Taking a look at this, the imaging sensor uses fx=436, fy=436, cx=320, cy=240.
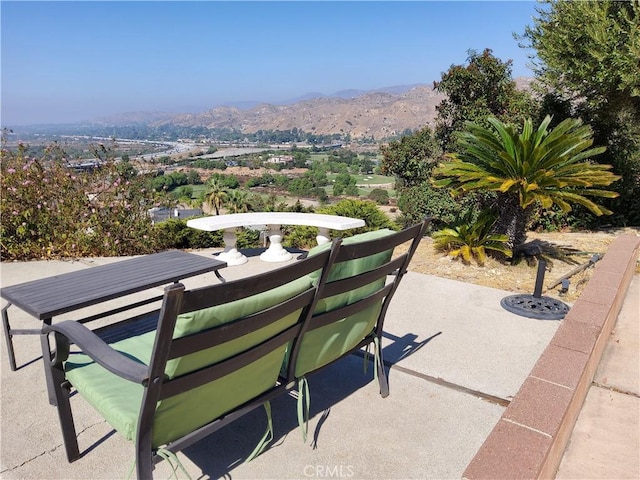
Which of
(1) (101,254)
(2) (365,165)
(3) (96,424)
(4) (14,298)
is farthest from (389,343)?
(2) (365,165)

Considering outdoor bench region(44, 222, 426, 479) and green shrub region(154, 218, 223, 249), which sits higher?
outdoor bench region(44, 222, 426, 479)

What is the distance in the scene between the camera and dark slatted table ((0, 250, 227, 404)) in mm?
2514

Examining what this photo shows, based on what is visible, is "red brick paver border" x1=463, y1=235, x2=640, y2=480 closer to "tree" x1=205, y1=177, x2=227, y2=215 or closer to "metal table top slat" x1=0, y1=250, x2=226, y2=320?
"metal table top slat" x1=0, y1=250, x2=226, y2=320

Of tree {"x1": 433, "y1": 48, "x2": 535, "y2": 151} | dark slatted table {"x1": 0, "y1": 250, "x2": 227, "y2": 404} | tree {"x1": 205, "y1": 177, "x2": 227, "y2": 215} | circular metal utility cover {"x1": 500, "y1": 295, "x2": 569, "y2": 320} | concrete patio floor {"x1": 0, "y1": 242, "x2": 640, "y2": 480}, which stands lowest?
tree {"x1": 205, "y1": 177, "x2": 227, "y2": 215}

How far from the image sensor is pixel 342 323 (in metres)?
2.35

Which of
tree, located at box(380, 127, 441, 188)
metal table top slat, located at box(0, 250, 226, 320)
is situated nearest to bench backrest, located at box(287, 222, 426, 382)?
metal table top slat, located at box(0, 250, 226, 320)

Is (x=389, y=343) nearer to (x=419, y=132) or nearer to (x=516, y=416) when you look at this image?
(x=516, y=416)

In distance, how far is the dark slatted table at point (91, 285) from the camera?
99.0 inches

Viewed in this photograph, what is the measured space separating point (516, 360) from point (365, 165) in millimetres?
105212

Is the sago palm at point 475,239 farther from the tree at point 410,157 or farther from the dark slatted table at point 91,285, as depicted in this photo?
the tree at point 410,157

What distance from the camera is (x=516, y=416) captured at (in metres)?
2.01

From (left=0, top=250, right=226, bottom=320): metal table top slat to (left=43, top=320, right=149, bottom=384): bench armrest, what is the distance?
455 millimetres

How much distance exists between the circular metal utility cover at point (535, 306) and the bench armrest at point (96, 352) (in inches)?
147

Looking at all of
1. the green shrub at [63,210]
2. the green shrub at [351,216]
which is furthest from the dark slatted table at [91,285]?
the green shrub at [351,216]
